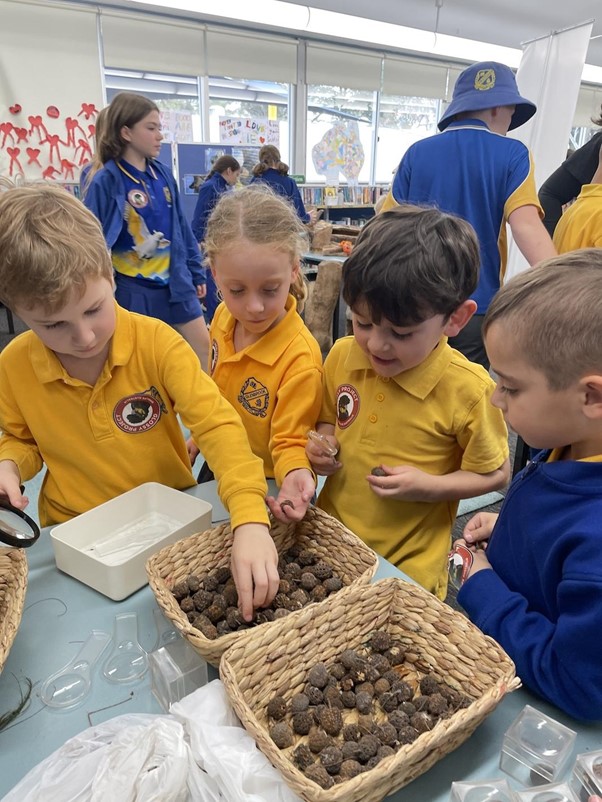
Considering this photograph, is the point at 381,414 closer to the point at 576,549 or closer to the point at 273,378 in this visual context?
the point at 273,378

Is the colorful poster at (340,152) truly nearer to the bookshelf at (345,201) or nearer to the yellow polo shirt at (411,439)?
the bookshelf at (345,201)

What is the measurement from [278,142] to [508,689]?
7.67 m

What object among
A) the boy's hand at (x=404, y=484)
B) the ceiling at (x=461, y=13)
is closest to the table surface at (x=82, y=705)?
the boy's hand at (x=404, y=484)

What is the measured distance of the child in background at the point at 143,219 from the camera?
248cm

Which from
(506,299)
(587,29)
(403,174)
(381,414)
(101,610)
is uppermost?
(587,29)

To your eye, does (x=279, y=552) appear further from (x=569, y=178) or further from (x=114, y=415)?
(x=569, y=178)

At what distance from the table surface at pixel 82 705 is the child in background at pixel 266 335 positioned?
14.2 inches

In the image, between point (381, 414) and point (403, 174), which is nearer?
point (381, 414)

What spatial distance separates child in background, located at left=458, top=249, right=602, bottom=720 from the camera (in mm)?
646

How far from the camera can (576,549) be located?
665 mm

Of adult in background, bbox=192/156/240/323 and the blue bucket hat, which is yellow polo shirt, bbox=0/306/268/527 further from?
adult in background, bbox=192/156/240/323

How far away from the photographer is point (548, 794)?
547 millimetres

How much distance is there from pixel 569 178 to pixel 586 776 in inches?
92.9

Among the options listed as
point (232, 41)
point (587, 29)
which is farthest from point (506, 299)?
point (232, 41)
